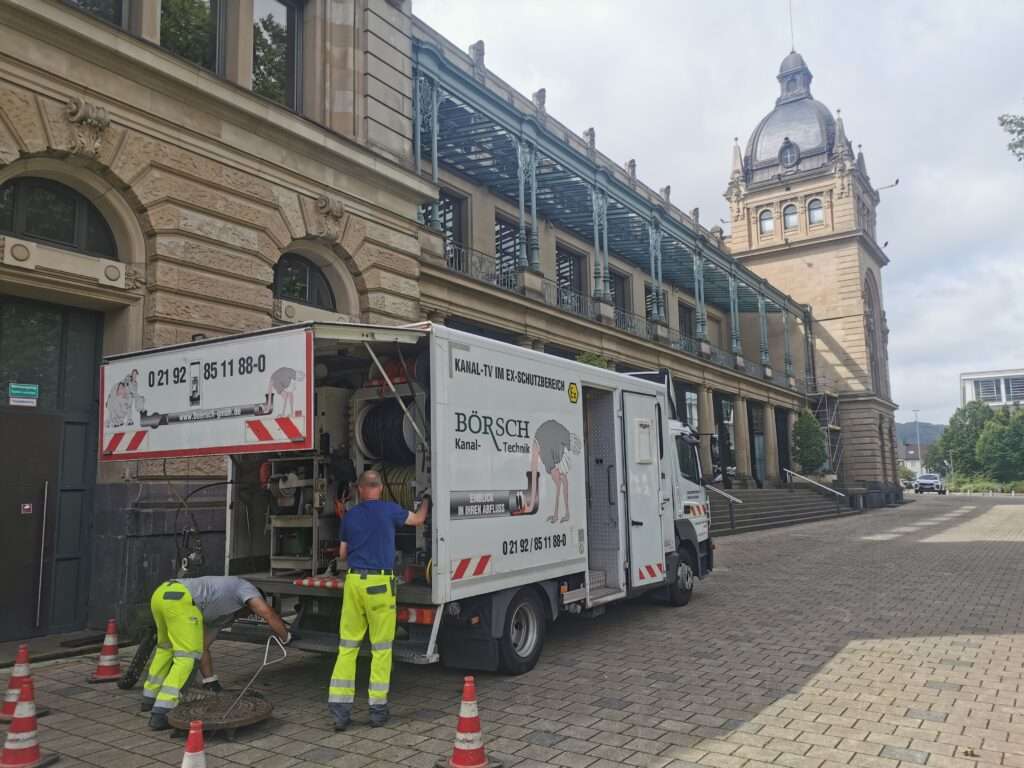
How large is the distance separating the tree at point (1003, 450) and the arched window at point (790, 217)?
31.2 m

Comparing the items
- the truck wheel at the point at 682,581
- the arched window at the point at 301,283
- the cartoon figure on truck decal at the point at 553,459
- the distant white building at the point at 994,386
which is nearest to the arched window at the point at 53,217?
the arched window at the point at 301,283

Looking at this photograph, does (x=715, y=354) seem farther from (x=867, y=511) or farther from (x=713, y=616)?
(x=713, y=616)

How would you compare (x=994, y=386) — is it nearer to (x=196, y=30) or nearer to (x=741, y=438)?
(x=741, y=438)

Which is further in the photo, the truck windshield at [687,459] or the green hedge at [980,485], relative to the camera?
the green hedge at [980,485]

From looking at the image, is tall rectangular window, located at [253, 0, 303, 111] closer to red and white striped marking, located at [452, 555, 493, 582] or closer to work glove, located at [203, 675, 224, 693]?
red and white striped marking, located at [452, 555, 493, 582]

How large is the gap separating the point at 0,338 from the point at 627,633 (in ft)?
26.7

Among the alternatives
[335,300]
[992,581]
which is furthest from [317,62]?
[992,581]

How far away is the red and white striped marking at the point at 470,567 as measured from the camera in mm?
6258

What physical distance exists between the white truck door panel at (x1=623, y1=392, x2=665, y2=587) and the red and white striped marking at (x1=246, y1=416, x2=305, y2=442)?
456cm

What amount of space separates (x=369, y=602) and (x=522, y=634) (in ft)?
7.05

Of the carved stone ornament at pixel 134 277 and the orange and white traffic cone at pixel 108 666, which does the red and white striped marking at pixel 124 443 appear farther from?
the carved stone ornament at pixel 134 277

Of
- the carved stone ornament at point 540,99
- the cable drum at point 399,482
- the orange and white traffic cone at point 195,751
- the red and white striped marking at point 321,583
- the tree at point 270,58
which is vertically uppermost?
the carved stone ornament at point 540,99

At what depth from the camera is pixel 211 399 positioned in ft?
20.8

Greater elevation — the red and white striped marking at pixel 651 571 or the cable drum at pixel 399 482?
the cable drum at pixel 399 482
